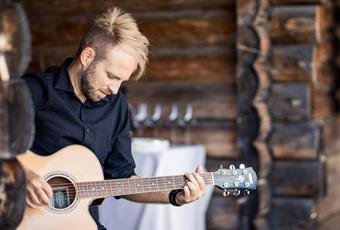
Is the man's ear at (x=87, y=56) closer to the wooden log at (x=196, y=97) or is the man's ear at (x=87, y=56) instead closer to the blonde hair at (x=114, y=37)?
the blonde hair at (x=114, y=37)

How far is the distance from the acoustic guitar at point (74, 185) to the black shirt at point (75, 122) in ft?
0.34

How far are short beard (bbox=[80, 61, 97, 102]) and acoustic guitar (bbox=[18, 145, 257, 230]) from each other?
0.25 m

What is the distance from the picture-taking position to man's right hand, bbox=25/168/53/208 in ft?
9.22

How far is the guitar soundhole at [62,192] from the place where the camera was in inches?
119

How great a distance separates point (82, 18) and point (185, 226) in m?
1.95

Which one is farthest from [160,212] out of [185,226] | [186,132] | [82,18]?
[82,18]

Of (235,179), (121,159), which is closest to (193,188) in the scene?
(235,179)

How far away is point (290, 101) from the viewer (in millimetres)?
5145

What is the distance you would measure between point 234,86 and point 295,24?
2.29ft

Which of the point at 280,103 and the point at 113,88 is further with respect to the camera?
the point at 280,103

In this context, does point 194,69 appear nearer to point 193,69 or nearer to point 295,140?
point 193,69

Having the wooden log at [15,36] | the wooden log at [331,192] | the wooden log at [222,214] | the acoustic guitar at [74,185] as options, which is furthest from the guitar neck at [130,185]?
the wooden log at [331,192]

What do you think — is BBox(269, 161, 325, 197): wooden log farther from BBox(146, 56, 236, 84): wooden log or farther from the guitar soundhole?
the guitar soundhole

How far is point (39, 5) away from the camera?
5.88m
